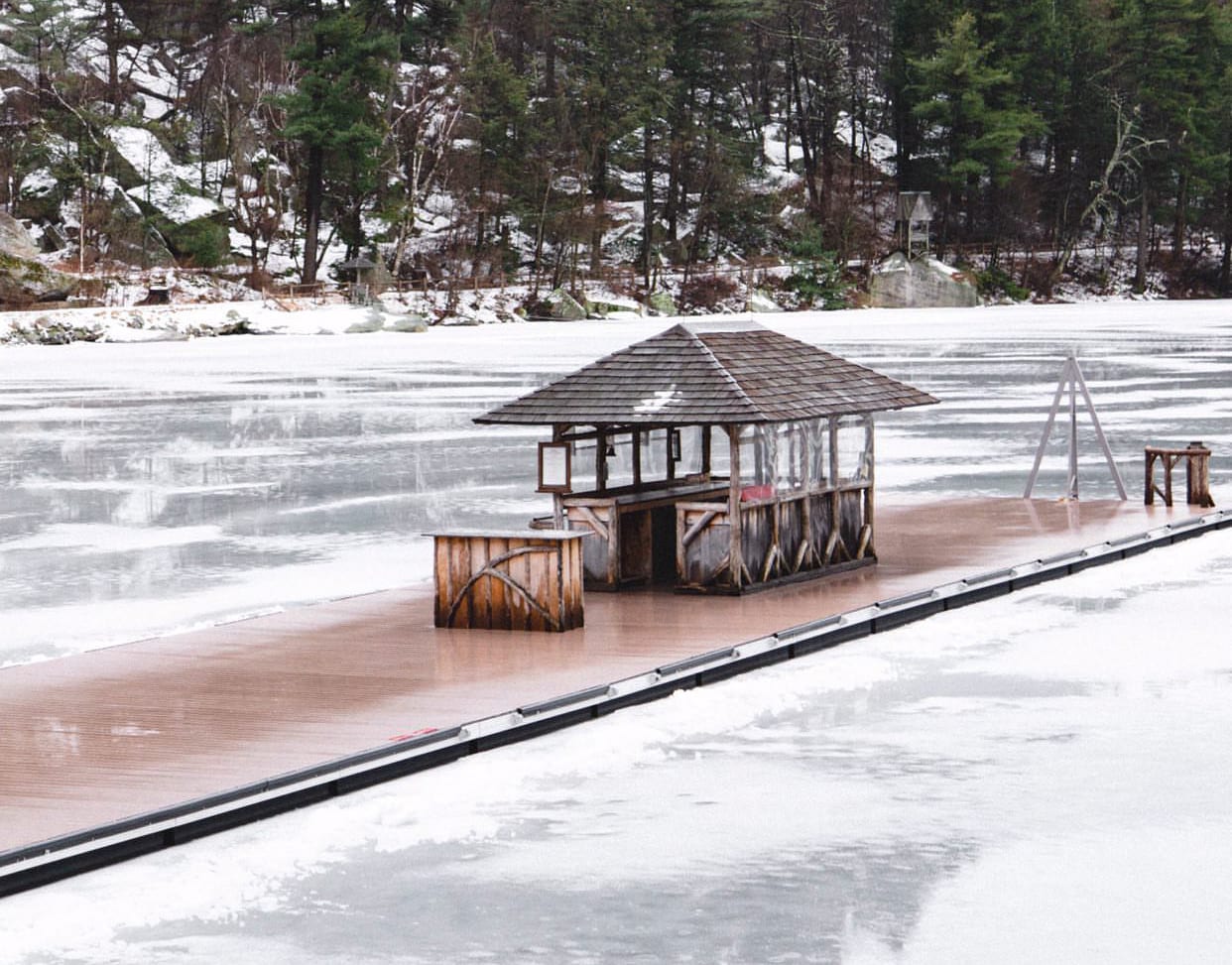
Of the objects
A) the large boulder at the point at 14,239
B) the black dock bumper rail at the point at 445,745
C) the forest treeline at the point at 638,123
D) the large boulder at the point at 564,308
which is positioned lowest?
the black dock bumper rail at the point at 445,745

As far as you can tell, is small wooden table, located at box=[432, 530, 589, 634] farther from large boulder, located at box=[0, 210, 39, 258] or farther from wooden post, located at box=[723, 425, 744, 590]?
large boulder, located at box=[0, 210, 39, 258]

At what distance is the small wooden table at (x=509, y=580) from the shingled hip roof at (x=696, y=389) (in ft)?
4.60

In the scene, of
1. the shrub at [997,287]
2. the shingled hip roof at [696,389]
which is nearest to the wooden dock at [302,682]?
the shingled hip roof at [696,389]

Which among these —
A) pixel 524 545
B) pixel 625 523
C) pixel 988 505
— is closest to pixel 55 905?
pixel 524 545

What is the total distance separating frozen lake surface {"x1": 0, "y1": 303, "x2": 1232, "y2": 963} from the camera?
22.6 feet

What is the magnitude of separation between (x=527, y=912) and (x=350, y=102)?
202 ft

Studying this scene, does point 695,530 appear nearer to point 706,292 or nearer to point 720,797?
point 720,797

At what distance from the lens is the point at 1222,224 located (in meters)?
88.2

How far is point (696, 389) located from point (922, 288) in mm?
66516

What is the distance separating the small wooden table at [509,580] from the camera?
12.2 meters

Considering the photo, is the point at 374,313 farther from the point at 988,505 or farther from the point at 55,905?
the point at 55,905

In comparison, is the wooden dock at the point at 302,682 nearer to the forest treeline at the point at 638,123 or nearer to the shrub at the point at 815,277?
the forest treeline at the point at 638,123

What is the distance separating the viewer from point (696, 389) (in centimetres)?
1370

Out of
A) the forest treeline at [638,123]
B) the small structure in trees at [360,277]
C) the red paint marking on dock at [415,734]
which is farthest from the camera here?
the forest treeline at [638,123]
